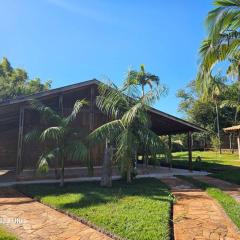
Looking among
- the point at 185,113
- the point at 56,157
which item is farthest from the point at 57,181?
the point at 185,113

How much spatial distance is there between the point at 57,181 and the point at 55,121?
8.07ft

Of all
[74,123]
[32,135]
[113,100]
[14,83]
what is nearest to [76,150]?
[32,135]

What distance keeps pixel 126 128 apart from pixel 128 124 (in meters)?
0.16

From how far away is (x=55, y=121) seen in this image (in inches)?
375

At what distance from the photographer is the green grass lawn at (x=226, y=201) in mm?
5800

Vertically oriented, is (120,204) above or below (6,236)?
above

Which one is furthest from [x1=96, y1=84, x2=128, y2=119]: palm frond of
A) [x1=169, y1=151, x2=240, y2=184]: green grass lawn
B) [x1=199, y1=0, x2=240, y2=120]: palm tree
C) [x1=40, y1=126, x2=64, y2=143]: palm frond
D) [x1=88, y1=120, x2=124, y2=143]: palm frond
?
[x1=169, y1=151, x2=240, y2=184]: green grass lawn

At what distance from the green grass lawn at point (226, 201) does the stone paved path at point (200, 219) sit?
0.14 m

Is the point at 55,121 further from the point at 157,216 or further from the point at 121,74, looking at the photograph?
the point at 157,216

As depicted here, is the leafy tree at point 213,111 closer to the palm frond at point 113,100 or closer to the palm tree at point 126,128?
the palm tree at point 126,128

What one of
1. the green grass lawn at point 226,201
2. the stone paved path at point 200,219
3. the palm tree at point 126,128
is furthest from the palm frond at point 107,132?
the green grass lawn at point 226,201

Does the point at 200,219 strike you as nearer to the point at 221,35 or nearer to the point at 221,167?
the point at 221,35

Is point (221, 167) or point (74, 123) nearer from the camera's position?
point (74, 123)

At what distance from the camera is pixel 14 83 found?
1164 inches
